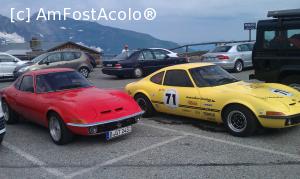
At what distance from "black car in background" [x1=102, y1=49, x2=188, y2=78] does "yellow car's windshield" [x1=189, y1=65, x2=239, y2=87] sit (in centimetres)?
1029

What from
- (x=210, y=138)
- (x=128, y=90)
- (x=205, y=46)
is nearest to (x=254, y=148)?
(x=210, y=138)

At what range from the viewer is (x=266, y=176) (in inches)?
198

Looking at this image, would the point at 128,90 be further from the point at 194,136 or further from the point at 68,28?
the point at 68,28

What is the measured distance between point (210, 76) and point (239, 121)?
56.5 inches

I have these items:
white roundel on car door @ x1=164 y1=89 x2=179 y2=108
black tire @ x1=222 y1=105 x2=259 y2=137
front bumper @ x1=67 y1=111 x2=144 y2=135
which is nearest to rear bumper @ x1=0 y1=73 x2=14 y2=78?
white roundel on car door @ x1=164 y1=89 x2=179 y2=108

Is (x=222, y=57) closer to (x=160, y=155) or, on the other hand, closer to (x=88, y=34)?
(x=160, y=155)

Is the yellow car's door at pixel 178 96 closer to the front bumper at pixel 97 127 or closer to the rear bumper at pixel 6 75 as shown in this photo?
the front bumper at pixel 97 127

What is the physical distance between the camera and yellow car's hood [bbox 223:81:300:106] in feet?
22.4

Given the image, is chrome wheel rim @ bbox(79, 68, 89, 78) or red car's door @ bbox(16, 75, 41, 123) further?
chrome wheel rim @ bbox(79, 68, 89, 78)

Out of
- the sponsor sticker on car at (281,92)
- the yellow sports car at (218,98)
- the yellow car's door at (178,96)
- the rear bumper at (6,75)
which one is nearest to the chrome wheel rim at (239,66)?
the yellow sports car at (218,98)

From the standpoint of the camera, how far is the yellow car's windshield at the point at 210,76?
25.8ft

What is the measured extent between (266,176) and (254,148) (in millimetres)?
1223

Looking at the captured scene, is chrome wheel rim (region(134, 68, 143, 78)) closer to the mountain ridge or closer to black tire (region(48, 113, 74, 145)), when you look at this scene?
black tire (region(48, 113, 74, 145))

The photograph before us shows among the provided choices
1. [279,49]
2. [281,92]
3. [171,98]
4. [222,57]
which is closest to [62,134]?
[171,98]
